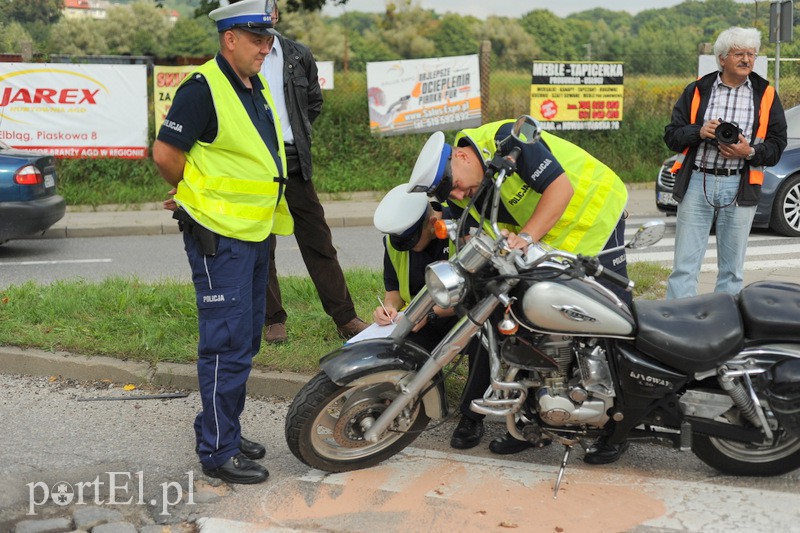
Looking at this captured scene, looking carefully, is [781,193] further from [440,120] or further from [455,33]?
[455,33]

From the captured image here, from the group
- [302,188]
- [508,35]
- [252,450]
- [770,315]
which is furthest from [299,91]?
[508,35]

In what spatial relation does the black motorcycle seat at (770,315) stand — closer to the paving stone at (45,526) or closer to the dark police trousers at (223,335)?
the dark police trousers at (223,335)

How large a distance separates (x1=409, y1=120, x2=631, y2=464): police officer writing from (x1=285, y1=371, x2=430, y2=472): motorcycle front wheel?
0.53 m

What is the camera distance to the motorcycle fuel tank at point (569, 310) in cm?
373

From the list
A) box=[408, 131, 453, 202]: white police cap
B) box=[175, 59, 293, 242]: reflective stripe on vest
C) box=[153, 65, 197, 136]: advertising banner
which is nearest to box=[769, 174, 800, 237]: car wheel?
box=[408, 131, 453, 202]: white police cap

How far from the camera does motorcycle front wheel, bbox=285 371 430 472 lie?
409 cm

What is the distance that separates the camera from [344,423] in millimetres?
4160

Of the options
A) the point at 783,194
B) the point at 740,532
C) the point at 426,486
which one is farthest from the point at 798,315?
the point at 783,194

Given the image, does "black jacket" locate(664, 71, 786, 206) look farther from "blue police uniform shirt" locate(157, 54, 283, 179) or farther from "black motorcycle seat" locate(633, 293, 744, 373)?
"blue police uniform shirt" locate(157, 54, 283, 179)

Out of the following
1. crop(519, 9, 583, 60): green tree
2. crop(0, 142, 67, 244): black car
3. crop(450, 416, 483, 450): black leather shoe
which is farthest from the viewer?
crop(519, 9, 583, 60): green tree

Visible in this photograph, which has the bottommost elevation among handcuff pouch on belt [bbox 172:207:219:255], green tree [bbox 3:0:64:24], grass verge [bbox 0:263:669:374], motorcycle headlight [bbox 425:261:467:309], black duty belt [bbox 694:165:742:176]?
grass verge [bbox 0:263:669:374]

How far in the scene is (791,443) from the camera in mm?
4090

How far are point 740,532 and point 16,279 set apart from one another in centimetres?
714

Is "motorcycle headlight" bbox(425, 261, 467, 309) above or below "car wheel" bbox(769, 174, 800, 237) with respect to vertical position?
above
